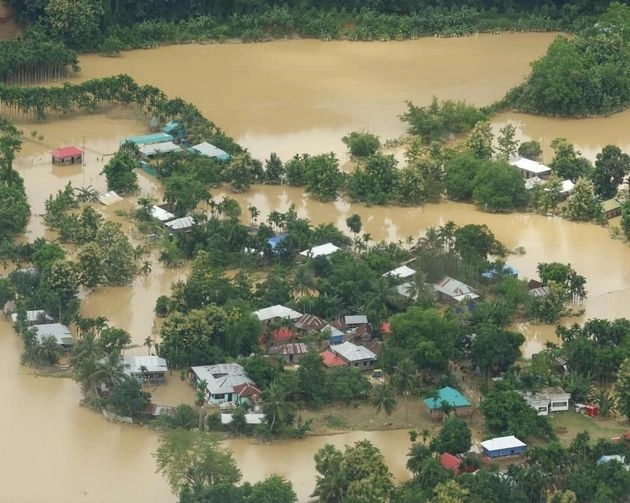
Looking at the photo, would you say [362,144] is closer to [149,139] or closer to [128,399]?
[149,139]

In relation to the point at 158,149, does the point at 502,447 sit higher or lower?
higher

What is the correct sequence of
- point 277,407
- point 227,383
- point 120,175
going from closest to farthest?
point 277,407 → point 227,383 → point 120,175

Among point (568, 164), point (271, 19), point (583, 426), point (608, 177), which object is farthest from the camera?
point (271, 19)

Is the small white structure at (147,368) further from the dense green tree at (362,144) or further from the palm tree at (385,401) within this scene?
the dense green tree at (362,144)

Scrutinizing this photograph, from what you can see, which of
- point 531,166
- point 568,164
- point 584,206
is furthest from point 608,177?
point 531,166

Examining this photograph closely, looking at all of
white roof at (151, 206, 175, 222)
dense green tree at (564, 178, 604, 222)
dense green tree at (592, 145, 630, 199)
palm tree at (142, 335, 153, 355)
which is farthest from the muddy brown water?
dense green tree at (592, 145, 630, 199)

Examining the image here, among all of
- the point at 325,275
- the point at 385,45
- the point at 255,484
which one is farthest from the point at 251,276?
the point at 385,45

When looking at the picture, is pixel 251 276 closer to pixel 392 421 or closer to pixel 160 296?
pixel 160 296
